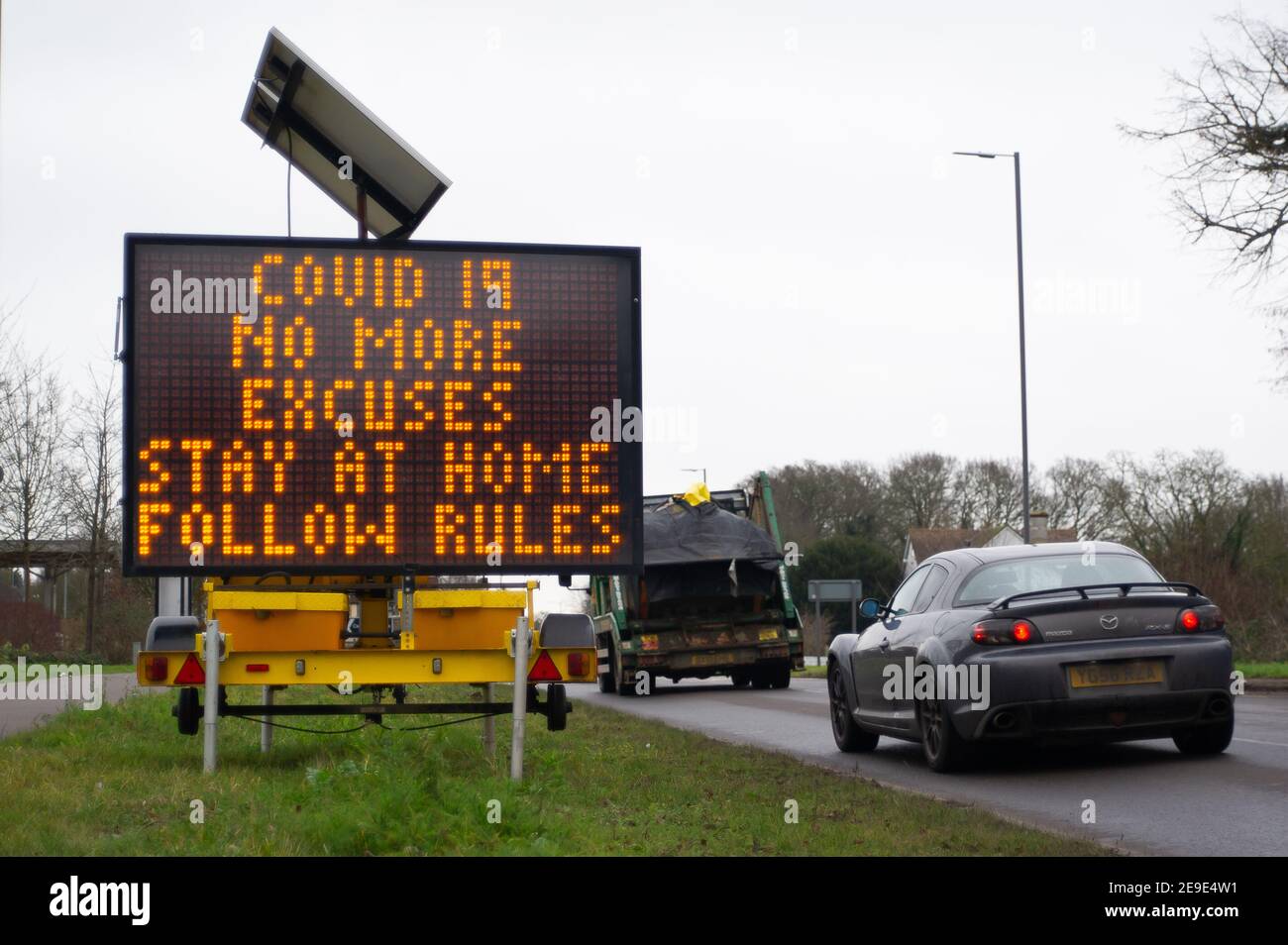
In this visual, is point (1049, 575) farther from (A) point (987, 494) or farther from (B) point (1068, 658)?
(A) point (987, 494)

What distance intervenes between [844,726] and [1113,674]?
348cm

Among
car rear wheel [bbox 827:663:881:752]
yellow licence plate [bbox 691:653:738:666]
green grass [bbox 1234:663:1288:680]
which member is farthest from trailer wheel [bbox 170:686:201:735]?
green grass [bbox 1234:663:1288:680]

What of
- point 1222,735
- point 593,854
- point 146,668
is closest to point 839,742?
point 1222,735

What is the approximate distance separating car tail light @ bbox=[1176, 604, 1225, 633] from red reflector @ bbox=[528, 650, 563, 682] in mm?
3879

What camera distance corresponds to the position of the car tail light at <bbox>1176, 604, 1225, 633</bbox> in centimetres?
991

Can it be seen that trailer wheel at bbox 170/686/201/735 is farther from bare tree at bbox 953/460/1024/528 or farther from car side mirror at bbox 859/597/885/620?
bare tree at bbox 953/460/1024/528

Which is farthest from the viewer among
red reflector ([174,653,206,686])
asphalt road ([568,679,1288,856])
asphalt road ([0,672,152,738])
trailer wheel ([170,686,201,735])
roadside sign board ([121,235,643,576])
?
asphalt road ([0,672,152,738])

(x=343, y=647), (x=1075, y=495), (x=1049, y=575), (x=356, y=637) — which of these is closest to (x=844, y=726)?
(x=1049, y=575)

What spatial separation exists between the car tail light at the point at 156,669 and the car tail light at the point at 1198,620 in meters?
5.99

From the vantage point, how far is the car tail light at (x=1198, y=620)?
9914 millimetres

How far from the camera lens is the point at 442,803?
22.8ft
